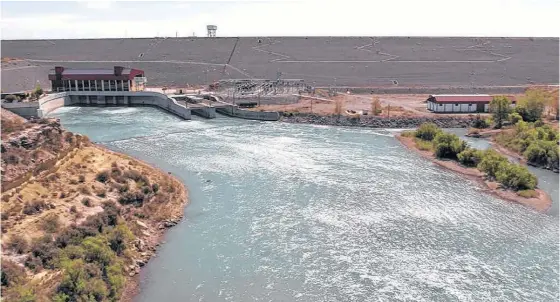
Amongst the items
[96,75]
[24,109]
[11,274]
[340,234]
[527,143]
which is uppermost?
[96,75]

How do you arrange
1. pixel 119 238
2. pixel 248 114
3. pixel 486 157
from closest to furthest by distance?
pixel 119 238 < pixel 486 157 < pixel 248 114

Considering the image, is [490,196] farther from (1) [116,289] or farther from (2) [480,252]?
(1) [116,289]

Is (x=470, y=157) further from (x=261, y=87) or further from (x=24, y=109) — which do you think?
(x=24, y=109)

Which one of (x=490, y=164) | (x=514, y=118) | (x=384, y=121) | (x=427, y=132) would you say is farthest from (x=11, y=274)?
(x=514, y=118)

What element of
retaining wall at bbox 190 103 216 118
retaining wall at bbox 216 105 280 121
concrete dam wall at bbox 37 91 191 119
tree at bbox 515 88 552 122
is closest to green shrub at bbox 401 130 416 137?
tree at bbox 515 88 552 122

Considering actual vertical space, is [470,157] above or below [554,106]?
below

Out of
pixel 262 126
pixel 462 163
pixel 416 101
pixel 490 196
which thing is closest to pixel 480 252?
pixel 490 196
